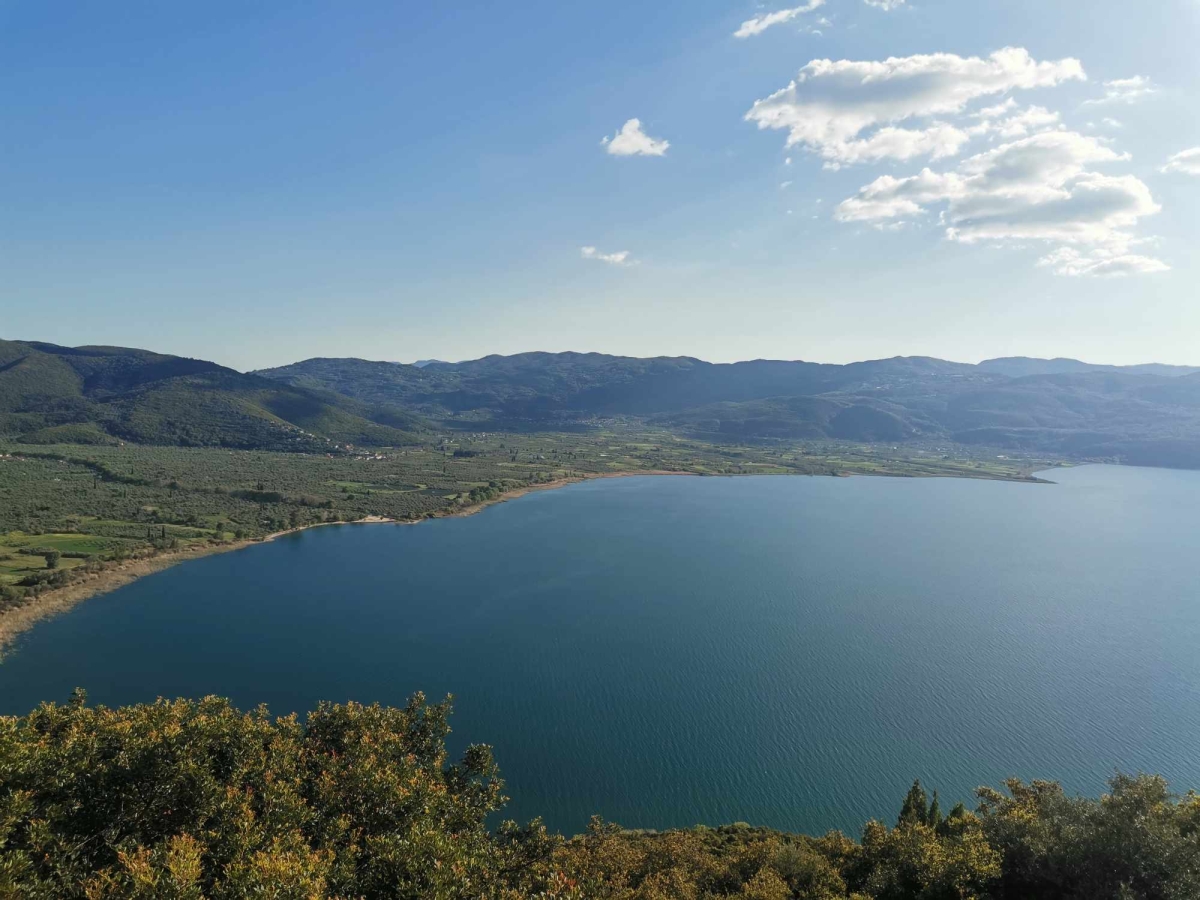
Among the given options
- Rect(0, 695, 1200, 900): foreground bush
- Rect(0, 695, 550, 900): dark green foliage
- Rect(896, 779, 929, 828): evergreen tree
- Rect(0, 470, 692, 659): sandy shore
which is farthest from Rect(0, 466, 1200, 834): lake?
Rect(0, 695, 550, 900): dark green foliage

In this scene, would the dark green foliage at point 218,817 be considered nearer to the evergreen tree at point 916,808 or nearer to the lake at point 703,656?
the lake at point 703,656

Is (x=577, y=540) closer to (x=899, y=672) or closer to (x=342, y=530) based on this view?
(x=342, y=530)

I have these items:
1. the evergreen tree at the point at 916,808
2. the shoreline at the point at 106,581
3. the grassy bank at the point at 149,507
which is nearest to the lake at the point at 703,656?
the shoreline at the point at 106,581

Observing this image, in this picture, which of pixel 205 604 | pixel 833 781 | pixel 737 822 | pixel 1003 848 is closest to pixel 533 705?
pixel 737 822

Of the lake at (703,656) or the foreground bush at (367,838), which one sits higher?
the foreground bush at (367,838)

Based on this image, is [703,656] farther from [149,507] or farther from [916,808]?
[149,507]

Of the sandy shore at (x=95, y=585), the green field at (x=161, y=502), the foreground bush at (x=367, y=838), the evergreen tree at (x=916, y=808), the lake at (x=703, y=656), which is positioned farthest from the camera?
the green field at (x=161, y=502)
